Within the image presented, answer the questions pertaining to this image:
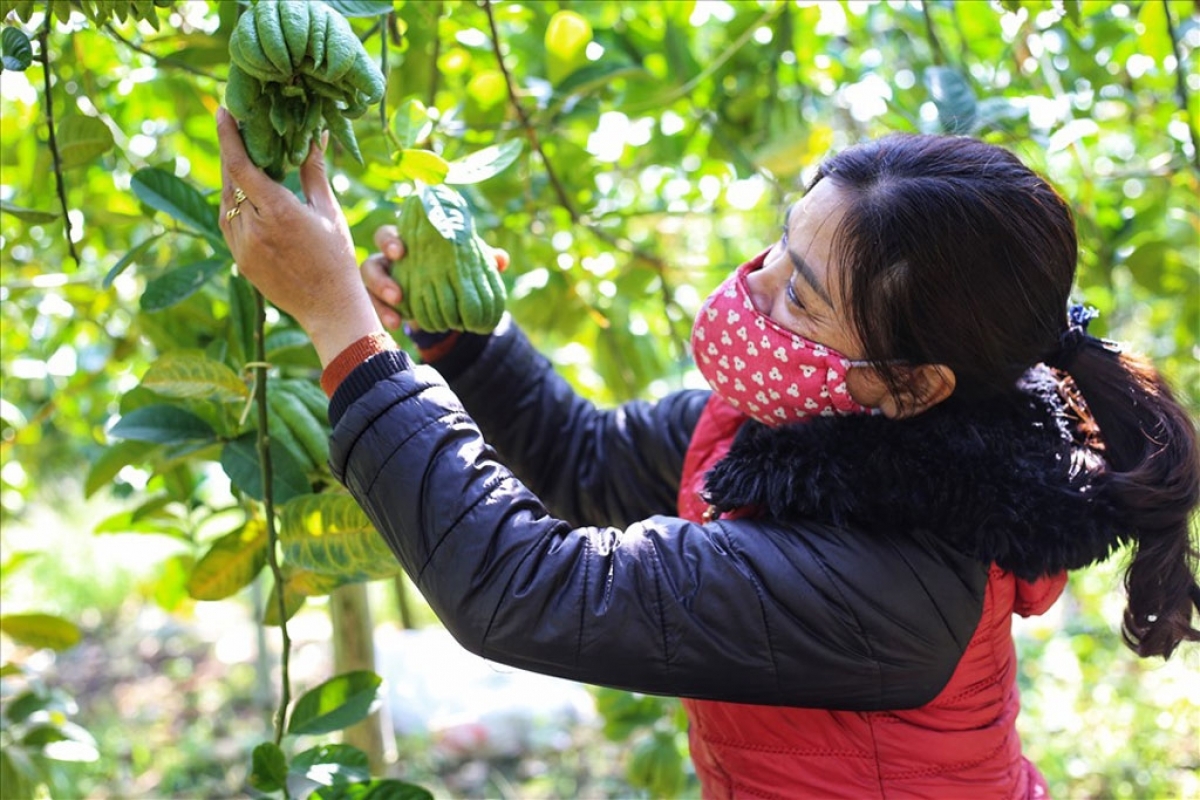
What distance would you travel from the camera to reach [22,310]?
79.3 inches

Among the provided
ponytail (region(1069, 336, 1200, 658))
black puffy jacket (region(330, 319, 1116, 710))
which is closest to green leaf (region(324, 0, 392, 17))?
black puffy jacket (region(330, 319, 1116, 710))

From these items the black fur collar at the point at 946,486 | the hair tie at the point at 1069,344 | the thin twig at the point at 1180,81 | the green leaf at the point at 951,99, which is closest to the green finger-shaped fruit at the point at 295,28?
the black fur collar at the point at 946,486

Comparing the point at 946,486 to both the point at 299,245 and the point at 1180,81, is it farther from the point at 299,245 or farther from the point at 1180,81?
the point at 1180,81

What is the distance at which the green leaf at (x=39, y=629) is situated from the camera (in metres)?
1.62

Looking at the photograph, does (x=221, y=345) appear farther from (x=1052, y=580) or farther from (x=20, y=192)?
(x=1052, y=580)

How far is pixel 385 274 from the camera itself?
1.28 meters

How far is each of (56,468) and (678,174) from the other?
6.80 feet

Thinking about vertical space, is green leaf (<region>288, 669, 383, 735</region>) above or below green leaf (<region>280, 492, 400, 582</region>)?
below

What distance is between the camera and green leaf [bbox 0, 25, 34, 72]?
1.08 metres

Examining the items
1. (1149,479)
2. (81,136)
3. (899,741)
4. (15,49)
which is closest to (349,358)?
(15,49)

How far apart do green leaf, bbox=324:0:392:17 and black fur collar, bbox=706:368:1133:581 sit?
1.87 ft

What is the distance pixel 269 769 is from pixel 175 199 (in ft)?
2.01

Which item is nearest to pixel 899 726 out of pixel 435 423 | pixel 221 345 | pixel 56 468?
pixel 435 423

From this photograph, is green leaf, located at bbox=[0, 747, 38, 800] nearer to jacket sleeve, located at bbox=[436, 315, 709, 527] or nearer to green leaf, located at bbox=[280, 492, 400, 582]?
green leaf, located at bbox=[280, 492, 400, 582]
